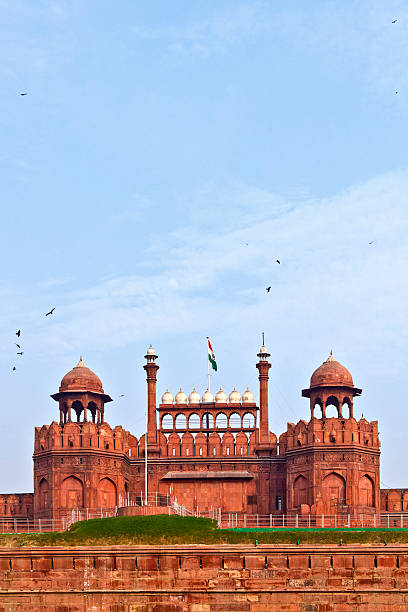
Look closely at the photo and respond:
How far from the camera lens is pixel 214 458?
73.8 m

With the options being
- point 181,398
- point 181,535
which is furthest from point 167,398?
point 181,535

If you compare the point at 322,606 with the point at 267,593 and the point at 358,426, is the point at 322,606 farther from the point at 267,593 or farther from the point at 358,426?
the point at 358,426

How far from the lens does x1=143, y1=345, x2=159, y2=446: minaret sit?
75.1 meters

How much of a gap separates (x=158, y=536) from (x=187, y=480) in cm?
1618

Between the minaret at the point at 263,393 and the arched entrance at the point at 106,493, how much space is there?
10.2 m

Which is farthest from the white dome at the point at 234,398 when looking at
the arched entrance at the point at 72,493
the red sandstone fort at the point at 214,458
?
the arched entrance at the point at 72,493

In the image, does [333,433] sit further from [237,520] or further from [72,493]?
[72,493]

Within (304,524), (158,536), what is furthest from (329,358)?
(158,536)

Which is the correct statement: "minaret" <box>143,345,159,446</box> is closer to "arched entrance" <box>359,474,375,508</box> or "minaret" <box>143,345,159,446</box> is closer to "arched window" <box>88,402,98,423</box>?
"arched window" <box>88,402,98,423</box>

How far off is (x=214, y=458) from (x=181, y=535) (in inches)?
651

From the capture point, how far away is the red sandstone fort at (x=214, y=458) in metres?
69.7

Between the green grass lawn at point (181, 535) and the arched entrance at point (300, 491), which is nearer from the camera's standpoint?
the green grass lawn at point (181, 535)

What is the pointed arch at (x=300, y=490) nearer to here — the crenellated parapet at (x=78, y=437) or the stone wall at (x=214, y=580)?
the crenellated parapet at (x=78, y=437)

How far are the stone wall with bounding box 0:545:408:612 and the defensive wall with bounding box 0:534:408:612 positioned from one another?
0.05 m
